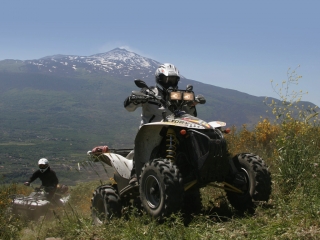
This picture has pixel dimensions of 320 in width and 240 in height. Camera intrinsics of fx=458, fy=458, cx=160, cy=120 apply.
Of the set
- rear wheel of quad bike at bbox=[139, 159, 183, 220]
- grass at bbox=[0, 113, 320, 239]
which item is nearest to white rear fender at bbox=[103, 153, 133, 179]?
grass at bbox=[0, 113, 320, 239]

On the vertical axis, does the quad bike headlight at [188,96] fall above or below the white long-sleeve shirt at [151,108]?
above

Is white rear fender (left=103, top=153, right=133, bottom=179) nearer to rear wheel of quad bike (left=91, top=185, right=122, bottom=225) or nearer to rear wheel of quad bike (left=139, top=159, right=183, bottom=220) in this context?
rear wheel of quad bike (left=91, top=185, right=122, bottom=225)

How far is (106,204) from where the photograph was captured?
288 inches

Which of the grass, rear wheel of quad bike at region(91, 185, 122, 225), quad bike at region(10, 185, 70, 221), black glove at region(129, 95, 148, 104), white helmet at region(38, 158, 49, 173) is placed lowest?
quad bike at region(10, 185, 70, 221)

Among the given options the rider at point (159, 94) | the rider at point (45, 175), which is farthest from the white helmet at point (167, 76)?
the rider at point (45, 175)

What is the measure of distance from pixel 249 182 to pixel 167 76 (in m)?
2.10

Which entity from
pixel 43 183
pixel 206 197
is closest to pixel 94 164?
pixel 206 197

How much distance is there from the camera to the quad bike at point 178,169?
19.9 ft

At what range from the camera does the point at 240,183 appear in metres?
6.78

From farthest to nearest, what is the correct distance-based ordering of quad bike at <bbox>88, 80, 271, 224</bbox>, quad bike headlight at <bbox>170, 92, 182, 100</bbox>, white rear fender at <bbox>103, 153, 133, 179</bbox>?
white rear fender at <bbox>103, 153, 133, 179</bbox> → quad bike headlight at <bbox>170, 92, 182, 100</bbox> → quad bike at <bbox>88, 80, 271, 224</bbox>

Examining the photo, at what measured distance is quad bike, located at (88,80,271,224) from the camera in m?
6.06

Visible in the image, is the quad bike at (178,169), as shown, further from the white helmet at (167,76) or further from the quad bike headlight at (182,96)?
the white helmet at (167,76)

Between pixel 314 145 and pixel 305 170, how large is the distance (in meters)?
1.08

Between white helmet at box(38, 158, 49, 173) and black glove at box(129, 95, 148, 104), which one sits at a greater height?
black glove at box(129, 95, 148, 104)
